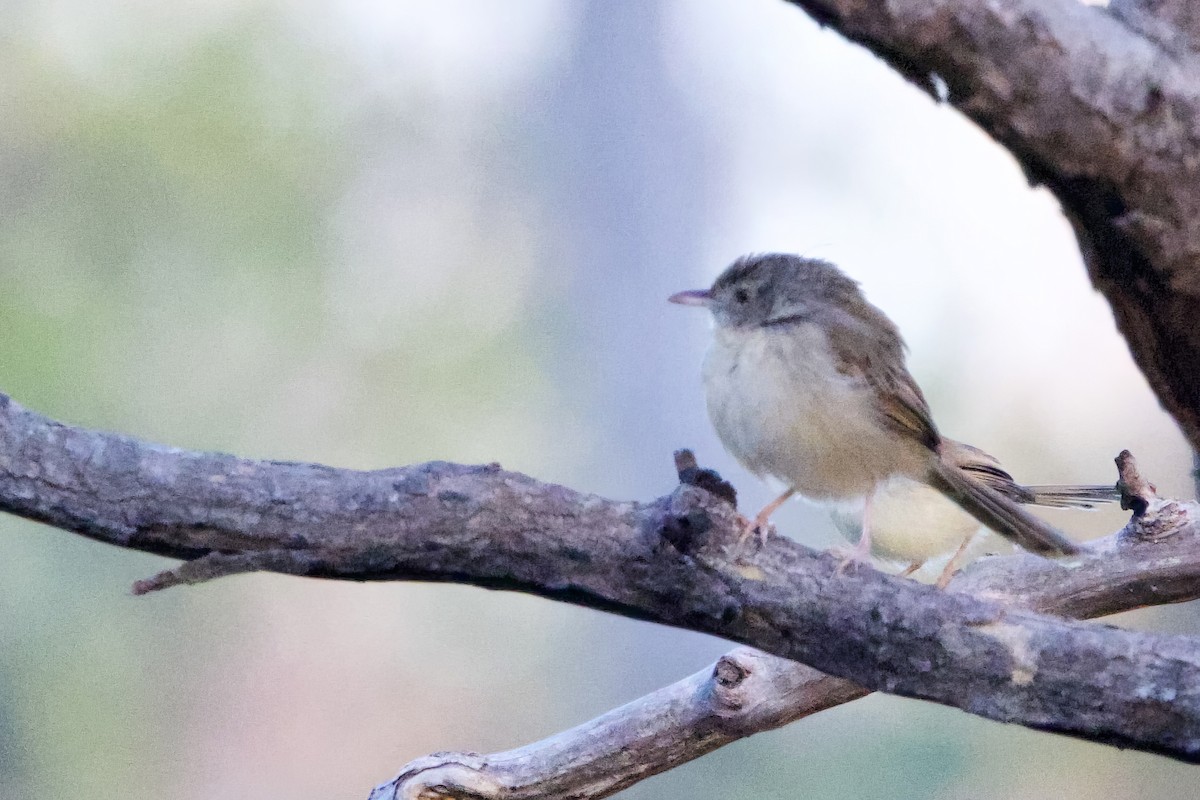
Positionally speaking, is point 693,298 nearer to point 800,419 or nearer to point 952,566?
point 800,419

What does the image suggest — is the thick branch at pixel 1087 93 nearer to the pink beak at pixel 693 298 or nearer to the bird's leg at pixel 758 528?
the bird's leg at pixel 758 528

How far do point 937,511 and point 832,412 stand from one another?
2.19 ft

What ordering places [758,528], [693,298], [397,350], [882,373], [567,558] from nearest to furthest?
[567,558]
[758,528]
[882,373]
[693,298]
[397,350]

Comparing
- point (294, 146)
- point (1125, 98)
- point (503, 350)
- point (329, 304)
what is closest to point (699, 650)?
point (503, 350)

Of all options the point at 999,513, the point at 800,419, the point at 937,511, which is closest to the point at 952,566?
the point at 937,511

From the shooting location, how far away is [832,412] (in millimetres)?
2467

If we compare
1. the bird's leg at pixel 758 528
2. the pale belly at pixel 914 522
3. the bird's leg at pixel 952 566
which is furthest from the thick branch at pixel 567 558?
the pale belly at pixel 914 522

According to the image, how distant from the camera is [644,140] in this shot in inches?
187

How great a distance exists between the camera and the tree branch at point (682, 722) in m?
2.40

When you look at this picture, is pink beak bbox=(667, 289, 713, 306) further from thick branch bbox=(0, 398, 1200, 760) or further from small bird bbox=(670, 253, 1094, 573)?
thick branch bbox=(0, 398, 1200, 760)

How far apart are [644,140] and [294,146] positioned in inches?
58.3

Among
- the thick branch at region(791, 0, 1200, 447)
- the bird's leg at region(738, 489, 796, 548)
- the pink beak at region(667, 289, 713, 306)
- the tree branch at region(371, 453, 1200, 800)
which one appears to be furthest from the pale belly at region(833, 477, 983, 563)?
the thick branch at region(791, 0, 1200, 447)

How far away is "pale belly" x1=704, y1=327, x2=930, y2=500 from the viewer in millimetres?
2465

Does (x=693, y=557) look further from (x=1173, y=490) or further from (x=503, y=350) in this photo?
(x=1173, y=490)
